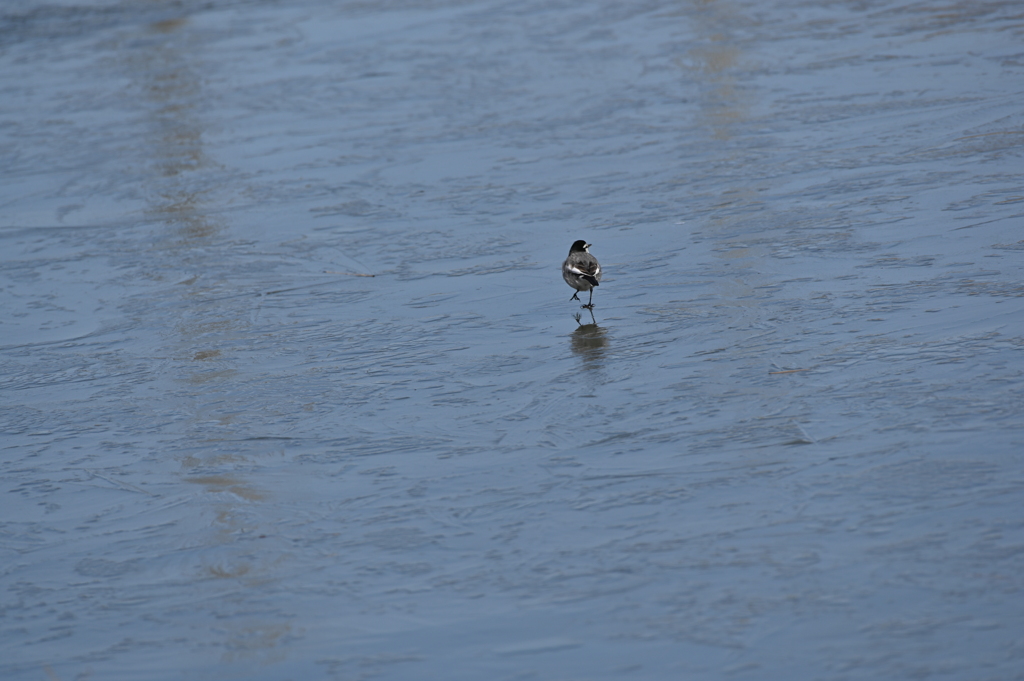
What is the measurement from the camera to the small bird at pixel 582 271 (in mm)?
6188

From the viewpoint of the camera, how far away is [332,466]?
4.90 meters

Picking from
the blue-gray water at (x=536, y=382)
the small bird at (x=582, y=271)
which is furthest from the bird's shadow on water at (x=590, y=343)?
the small bird at (x=582, y=271)

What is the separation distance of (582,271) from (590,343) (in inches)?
19.9

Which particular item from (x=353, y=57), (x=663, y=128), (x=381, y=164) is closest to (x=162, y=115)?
(x=353, y=57)

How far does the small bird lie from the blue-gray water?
204mm

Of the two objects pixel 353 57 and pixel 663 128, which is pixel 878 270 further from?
pixel 353 57

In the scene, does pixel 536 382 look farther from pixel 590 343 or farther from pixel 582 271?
pixel 582 271

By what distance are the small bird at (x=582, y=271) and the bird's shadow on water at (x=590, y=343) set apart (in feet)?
0.62

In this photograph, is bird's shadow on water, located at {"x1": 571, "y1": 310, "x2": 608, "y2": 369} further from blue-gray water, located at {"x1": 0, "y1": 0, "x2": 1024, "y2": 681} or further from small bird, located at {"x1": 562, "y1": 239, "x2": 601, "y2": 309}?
small bird, located at {"x1": 562, "y1": 239, "x2": 601, "y2": 309}

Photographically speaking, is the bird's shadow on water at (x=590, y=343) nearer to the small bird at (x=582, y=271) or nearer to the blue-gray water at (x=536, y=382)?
the blue-gray water at (x=536, y=382)

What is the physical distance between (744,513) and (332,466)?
1.77m

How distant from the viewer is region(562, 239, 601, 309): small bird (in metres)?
6.19

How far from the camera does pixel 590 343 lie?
5898 millimetres

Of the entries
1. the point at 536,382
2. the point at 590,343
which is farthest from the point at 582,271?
the point at 536,382
